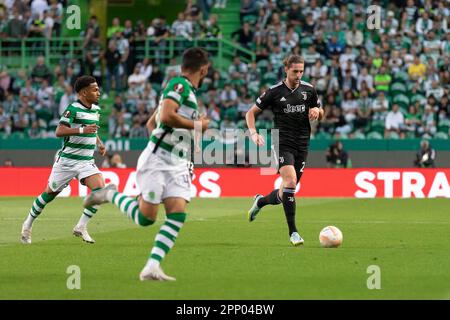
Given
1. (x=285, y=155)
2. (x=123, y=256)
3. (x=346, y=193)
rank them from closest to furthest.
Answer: (x=123, y=256) < (x=285, y=155) < (x=346, y=193)

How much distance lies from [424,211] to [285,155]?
764 cm

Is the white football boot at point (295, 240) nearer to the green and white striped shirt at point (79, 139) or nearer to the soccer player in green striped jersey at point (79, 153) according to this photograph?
the soccer player in green striped jersey at point (79, 153)

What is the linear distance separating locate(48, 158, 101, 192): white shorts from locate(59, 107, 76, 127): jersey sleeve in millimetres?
568

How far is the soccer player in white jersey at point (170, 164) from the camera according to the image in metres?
9.66

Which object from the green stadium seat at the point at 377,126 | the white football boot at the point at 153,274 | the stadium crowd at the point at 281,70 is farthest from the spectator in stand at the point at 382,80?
the white football boot at the point at 153,274

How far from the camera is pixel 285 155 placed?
45.9 ft

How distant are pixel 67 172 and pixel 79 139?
0.47 metres

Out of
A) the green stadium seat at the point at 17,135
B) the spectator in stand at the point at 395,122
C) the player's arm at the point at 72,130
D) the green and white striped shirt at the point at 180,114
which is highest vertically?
the green and white striped shirt at the point at 180,114

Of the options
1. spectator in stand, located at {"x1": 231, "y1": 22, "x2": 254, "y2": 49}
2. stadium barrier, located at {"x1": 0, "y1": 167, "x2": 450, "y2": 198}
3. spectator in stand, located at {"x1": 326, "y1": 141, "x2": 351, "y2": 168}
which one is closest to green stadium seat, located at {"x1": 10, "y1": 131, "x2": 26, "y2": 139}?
stadium barrier, located at {"x1": 0, "y1": 167, "x2": 450, "y2": 198}

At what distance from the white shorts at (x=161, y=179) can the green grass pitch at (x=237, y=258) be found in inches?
31.7

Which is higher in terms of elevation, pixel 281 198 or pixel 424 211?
pixel 281 198

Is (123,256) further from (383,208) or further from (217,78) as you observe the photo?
(217,78)

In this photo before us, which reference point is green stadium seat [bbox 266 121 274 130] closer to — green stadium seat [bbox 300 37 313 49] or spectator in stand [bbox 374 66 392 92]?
spectator in stand [bbox 374 66 392 92]
